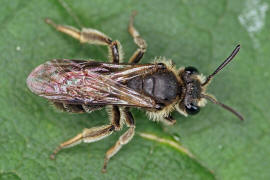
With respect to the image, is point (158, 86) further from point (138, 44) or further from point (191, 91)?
point (138, 44)

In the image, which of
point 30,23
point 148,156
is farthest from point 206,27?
point 30,23

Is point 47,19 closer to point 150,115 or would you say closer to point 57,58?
point 57,58

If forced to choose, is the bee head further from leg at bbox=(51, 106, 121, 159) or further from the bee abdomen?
the bee abdomen

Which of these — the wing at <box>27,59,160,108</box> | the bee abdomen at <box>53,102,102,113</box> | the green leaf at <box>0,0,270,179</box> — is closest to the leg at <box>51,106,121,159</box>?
the green leaf at <box>0,0,270,179</box>

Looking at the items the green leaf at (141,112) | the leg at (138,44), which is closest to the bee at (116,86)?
the leg at (138,44)

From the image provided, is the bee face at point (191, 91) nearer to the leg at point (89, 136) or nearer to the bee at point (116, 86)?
the bee at point (116, 86)

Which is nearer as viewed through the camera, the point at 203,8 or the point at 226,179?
the point at 226,179
